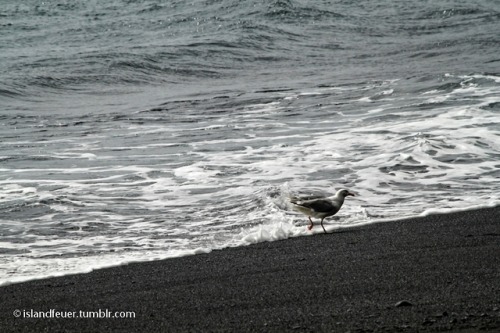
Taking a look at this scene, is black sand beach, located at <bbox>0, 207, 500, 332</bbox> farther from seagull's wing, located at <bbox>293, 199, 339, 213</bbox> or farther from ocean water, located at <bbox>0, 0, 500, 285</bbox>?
ocean water, located at <bbox>0, 0, 500, 285</bbox>

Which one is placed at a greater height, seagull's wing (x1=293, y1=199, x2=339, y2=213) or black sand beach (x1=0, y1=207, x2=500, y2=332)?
black sand beach (x1=0, y1=207, x2=500, y2=332)

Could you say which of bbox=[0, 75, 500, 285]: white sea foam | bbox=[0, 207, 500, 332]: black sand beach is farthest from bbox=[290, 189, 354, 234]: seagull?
bbox=[0, 207, 500, 332]: black sand beach

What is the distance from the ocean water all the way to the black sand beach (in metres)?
0.56

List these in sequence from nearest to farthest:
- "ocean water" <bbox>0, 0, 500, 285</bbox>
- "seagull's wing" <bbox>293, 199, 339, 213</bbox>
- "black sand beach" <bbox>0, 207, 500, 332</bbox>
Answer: "black sand beach" <bbox>0, 207, 500, 332</bbox>, "seagull's wing" <bbox>293, 199, 339, 213</bbox>, "ocean water" <bbox>0, 0, 500, 285</bbox>

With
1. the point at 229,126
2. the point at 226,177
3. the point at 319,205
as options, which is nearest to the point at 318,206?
the point at 319,205

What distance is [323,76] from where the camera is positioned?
20688mm

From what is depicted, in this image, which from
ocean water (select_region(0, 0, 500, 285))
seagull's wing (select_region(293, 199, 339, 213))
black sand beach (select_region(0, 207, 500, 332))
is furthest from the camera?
ocean water (select_region(0, 0, 500, 285))

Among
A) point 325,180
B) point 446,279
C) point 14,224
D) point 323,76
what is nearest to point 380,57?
point 323,76

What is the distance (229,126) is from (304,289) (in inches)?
352

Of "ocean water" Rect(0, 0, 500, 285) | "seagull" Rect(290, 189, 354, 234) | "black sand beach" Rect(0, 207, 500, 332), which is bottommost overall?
"ocean water" Rect(0, 0, 500, 285)

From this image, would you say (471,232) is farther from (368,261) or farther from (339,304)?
(339,304)

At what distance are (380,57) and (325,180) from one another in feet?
51.2

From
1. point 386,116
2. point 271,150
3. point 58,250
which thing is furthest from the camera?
point 386,116

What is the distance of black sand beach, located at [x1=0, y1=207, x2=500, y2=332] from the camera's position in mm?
4172
